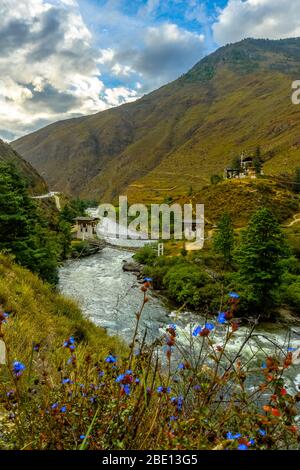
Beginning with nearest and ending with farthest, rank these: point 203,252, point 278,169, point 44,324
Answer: point 44,324
point 203,252
point 278,169

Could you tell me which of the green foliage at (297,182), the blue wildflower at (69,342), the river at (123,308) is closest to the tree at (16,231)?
the river at (123,308)

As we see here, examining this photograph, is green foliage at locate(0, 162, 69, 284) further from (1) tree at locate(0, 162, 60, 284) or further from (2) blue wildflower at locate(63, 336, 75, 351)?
(2) blue wildflower at locate(63, 336, 75, 351)

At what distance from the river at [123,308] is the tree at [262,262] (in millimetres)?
3239

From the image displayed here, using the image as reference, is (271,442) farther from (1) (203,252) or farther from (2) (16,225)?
(1) (203,252)

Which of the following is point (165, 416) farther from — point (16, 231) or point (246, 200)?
point (246, 200)

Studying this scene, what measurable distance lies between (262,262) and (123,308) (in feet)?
40.3

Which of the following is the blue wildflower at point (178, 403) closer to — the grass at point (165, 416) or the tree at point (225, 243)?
the grass at point (165, 416)

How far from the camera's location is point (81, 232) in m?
68.8

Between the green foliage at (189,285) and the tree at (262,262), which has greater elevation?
the tree at (262,262)

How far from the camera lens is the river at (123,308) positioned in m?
18.6

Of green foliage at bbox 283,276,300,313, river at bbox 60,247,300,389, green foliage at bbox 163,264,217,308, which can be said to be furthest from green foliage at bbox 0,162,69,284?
green foliage at bbox 283,276,300,313

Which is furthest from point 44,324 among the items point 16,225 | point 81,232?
point 81,232

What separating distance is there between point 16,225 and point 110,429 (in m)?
19.6

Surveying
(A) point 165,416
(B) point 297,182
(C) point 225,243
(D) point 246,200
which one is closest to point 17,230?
(A) point 165,416
